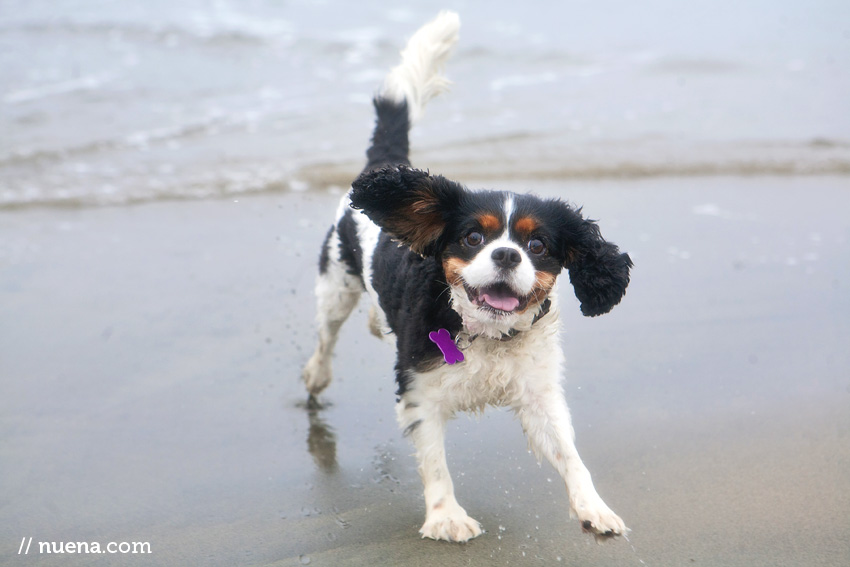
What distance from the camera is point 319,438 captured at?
3.98 meters

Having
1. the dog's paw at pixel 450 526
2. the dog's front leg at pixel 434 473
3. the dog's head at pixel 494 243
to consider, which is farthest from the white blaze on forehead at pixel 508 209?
the dog's paw at pixel 450 526

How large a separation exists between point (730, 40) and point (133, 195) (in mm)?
9193

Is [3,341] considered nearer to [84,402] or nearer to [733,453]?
[84,402]

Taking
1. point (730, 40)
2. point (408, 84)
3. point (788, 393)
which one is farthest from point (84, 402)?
point (730, 40)

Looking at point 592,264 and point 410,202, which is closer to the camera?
point 592,264


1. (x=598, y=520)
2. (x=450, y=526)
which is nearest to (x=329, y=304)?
(x=450, y=526)

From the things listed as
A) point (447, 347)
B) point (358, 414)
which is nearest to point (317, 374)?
point (358, 414)

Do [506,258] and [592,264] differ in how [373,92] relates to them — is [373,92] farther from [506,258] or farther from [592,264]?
[506,258]

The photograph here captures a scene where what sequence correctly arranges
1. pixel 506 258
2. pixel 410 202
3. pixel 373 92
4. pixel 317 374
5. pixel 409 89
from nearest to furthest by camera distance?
pixel 506 258, pixel 410 202, pixel 317 374, pixel 409 89, pixel 373 92

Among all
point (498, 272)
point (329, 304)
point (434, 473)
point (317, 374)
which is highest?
point (498, 272)

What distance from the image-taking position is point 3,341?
15.5 ft

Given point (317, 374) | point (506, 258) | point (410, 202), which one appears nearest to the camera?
point (506, 258)

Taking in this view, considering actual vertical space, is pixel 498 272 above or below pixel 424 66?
below

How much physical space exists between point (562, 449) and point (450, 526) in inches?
18.8
